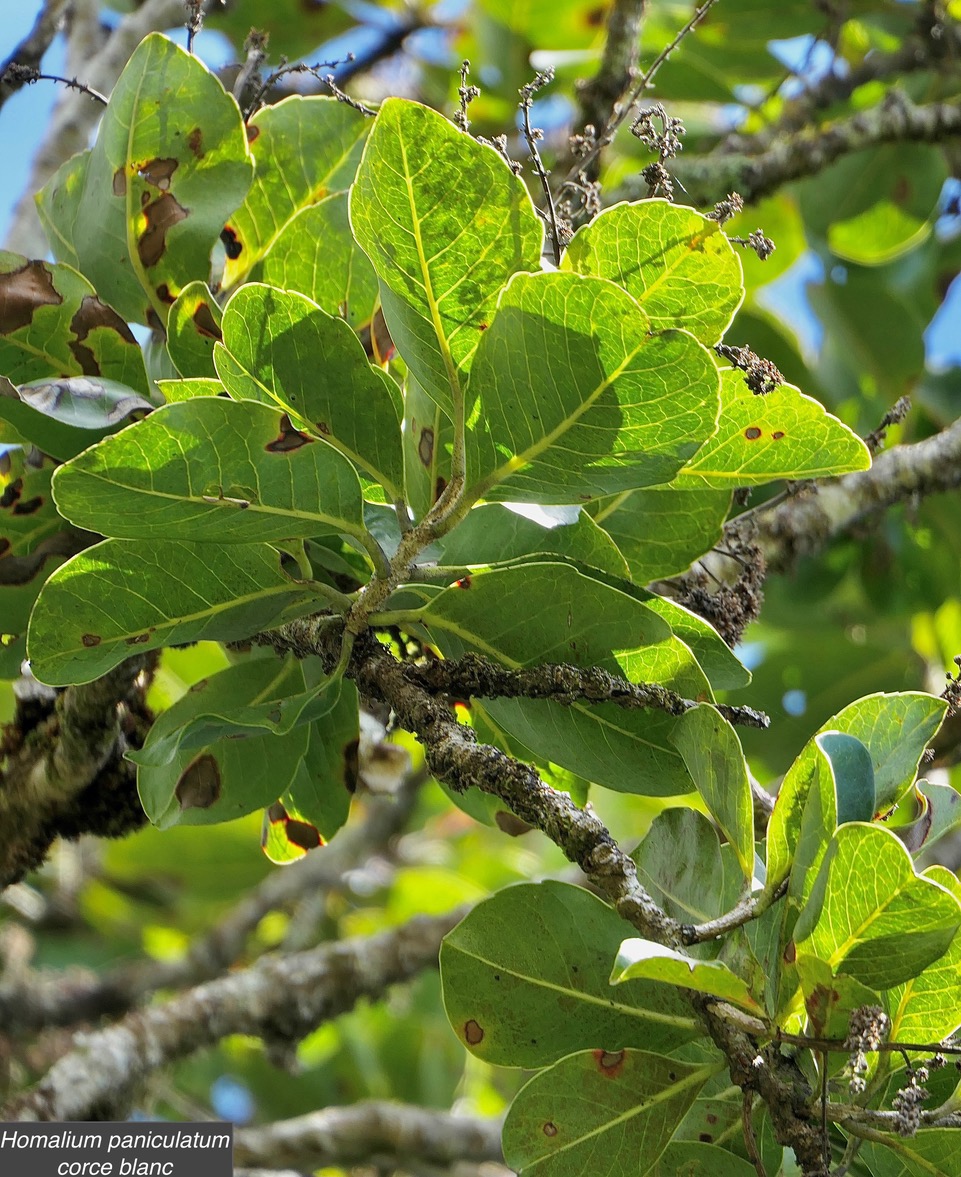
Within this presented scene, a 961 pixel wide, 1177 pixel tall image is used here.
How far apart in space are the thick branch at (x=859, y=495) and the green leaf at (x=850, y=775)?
869 millimetres

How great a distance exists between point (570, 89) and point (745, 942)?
2.04 m

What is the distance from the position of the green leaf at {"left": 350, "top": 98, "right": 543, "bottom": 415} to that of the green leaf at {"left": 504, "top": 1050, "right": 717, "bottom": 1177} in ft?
1.58

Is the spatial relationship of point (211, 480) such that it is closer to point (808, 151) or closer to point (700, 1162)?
point (700, 1162)

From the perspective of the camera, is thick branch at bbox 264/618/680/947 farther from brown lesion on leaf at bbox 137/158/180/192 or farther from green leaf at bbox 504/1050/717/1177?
brown lesion on leaf at bbox 137/158/180/192

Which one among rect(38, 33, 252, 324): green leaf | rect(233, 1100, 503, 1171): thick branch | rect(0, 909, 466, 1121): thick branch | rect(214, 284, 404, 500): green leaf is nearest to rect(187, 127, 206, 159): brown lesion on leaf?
rect(38, 33, 252, 324): green leaf

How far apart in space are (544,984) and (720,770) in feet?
0.69

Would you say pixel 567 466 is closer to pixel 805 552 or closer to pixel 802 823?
pixel 802 823

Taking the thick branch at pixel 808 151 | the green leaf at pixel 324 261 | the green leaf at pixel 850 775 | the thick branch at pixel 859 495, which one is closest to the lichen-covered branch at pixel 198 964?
the thick branch at pixel 859 495

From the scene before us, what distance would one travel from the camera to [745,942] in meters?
0.81

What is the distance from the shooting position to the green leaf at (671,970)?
614mm

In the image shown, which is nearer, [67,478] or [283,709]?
[67,478]

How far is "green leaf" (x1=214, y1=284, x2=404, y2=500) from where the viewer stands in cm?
78

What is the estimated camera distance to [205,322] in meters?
0.95

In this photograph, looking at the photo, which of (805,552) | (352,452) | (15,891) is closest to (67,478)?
(352,452)
